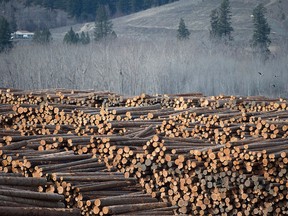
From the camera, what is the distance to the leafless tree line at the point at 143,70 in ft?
113

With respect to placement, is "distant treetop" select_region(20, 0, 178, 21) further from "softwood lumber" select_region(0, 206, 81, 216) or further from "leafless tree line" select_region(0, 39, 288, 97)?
"softwood lumber" select_region(0, 206, 81, 216)

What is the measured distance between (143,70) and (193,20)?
32.2m

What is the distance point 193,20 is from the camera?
66.2 metres

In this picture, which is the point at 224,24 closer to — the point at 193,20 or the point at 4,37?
the point at 193,20

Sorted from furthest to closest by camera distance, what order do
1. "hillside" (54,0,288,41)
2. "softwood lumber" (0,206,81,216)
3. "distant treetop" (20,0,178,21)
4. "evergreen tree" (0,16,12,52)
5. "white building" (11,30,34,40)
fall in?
"distant treetop" (20,0,178,21)
"white building" (11,30,34,40)
"hillside" (54,0,288,41)
"evergreen tree" (0,16,12,52)
"softwood lumber" (0,206,81,216)

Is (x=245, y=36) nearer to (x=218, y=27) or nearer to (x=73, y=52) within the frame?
(x=218, y=27)

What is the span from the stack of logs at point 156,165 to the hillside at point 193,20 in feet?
155

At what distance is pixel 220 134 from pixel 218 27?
41069 millimetres

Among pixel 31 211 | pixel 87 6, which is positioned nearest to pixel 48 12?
pixel 87 6

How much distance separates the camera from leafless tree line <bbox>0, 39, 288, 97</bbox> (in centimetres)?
3434

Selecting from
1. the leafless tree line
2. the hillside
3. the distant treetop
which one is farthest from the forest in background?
the leafless tree line

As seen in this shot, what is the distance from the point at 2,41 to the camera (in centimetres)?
4306

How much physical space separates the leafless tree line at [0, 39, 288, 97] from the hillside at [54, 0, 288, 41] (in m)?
16.8

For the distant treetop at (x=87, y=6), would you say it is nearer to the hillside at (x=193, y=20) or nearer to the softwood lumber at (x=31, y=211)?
the hillside at (x=193, y=20)
